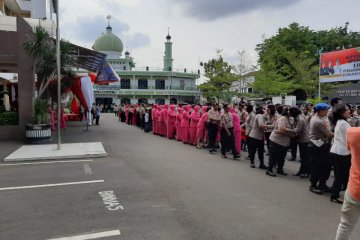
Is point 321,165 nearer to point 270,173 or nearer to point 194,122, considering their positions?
point 270,173

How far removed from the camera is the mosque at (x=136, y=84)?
5734 centimetres

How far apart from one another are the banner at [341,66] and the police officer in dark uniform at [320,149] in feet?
59.7

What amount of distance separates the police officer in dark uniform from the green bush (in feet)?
39.7

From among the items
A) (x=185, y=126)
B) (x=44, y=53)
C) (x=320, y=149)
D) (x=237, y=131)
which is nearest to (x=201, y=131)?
(x=185, y=126)

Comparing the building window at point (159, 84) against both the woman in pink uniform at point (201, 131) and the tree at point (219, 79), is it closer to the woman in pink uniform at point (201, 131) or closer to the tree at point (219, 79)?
the tree at point (219, 79)

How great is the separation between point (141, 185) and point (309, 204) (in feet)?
10.4

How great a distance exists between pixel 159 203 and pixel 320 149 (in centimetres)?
318

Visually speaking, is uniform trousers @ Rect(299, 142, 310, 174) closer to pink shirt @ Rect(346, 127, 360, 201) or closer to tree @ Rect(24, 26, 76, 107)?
pink shirt @ Rect(346, 127, 360, 201)

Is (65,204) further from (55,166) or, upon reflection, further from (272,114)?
(272,114)

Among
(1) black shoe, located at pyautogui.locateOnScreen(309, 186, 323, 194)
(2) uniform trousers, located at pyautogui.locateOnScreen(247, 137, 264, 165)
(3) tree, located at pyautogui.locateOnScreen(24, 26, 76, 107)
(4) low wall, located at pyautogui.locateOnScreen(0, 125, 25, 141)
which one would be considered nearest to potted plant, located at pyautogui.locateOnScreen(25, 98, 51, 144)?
(3) tree, located at pyautogui.locateOnScreen(24, 26, 76, 107)

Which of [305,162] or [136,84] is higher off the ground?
[136,84]

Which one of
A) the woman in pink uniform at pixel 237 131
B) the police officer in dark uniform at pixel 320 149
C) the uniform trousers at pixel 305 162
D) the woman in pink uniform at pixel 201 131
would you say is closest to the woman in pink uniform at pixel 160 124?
the woman in pink uniform at pixel 201 131

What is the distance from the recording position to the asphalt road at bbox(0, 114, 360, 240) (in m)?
4.72

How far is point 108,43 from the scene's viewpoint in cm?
5847
